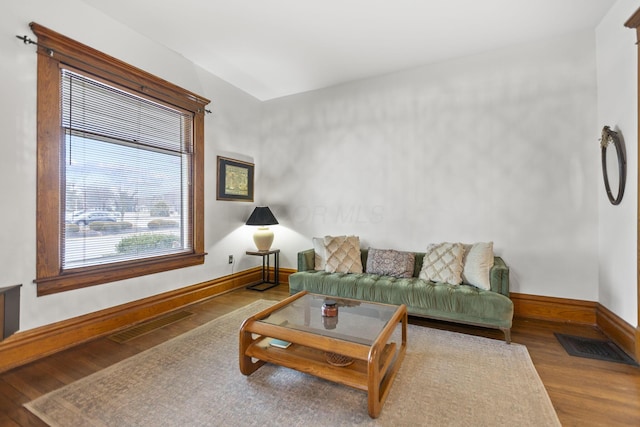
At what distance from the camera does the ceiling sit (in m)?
2.51

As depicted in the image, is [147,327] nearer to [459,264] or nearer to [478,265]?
[459,264]

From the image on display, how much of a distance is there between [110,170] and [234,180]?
5.16ft

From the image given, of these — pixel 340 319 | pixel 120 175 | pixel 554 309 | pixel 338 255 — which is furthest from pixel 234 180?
pixel 554 309

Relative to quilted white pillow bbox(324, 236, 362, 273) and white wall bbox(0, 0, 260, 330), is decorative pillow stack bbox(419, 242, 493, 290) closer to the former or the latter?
quilted white pillow bbox(324, 236, 362, 273)

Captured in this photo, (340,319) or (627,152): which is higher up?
(627,152)

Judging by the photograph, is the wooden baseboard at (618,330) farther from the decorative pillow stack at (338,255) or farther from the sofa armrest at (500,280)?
the decorative pillow stack at (338,255)

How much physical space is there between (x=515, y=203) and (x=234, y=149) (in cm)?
362

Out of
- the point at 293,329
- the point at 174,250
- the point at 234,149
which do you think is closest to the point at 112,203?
the point at 174,250

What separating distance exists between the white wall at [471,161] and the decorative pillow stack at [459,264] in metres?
0.37

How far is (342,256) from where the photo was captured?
11.3ft

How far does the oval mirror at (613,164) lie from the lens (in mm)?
2340

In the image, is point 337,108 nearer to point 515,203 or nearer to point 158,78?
point 158,78

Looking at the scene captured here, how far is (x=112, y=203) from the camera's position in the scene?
109 inches

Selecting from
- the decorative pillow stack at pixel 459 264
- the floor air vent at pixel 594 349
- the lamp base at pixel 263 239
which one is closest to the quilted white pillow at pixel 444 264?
the decorative pillow stack at pixel 459 264
